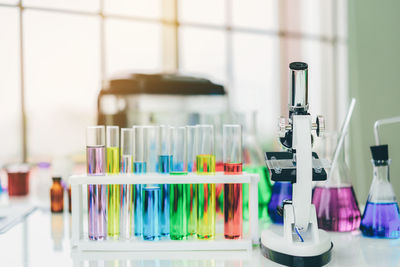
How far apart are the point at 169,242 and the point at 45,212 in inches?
19.0

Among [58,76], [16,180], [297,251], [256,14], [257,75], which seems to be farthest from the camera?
[257,75]

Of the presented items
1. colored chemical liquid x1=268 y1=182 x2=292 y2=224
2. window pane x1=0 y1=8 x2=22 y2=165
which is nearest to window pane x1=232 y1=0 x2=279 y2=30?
window pane x1=0 y1=8 x2=22 y2=165

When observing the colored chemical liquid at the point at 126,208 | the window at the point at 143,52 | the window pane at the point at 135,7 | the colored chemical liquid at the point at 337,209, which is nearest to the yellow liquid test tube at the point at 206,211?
the colored chemical liquid at the point at 126,208

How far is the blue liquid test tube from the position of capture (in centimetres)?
66

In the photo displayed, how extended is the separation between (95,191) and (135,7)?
98.5 inches

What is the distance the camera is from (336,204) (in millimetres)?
742

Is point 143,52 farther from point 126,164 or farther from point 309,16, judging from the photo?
point 126,164

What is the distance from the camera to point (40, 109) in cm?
260

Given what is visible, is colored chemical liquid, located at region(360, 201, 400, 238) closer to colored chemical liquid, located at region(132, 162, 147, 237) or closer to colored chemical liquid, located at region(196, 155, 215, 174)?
colored chemical liquid, located at region(196, 155, 215, 174)

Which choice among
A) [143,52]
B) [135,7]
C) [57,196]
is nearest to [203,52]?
[143,52]

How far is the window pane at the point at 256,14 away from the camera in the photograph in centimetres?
349

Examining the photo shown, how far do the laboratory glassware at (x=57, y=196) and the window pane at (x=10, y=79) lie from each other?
5.06ft

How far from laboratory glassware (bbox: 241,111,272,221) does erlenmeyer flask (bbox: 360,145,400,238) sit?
202 mm

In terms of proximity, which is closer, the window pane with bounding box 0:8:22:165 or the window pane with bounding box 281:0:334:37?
the window pane with bounding box 0:8:22:165
